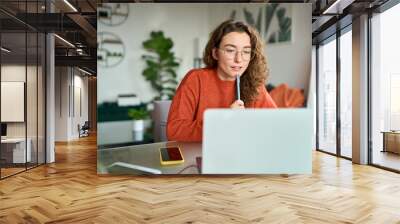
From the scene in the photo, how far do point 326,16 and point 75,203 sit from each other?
5.23 metres

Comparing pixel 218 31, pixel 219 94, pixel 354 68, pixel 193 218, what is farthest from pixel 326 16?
pixel 193 218

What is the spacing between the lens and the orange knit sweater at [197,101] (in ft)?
13.0

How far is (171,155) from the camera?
16.6 ft

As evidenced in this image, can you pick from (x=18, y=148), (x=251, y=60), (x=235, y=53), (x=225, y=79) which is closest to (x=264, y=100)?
(x=251, y=60)

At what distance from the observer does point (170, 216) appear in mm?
3914

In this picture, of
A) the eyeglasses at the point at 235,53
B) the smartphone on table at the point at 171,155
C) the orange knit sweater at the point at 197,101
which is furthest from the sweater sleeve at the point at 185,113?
the eyeglasses at the point at 235,53

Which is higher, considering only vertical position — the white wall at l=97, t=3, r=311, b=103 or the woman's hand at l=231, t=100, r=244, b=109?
the white wall at l=97, t=3, r=311, b=103

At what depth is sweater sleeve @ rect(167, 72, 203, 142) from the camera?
426 cm

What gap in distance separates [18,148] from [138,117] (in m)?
2.59

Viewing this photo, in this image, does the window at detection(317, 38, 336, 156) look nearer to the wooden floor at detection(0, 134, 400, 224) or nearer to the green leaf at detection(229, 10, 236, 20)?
the wooden floor at detection(0, 134, 400, 224)

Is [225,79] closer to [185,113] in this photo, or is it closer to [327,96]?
[185,113]

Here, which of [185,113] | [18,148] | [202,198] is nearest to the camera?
[185,113]

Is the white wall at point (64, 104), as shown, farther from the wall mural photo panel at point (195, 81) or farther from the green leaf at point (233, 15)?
the green leaf at point (233, 15)

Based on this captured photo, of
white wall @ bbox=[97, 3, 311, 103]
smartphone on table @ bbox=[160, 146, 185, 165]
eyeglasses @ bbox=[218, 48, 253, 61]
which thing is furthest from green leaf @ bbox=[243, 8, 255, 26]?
smartphone on table @ bbox=[160, 146, 185, 165]
